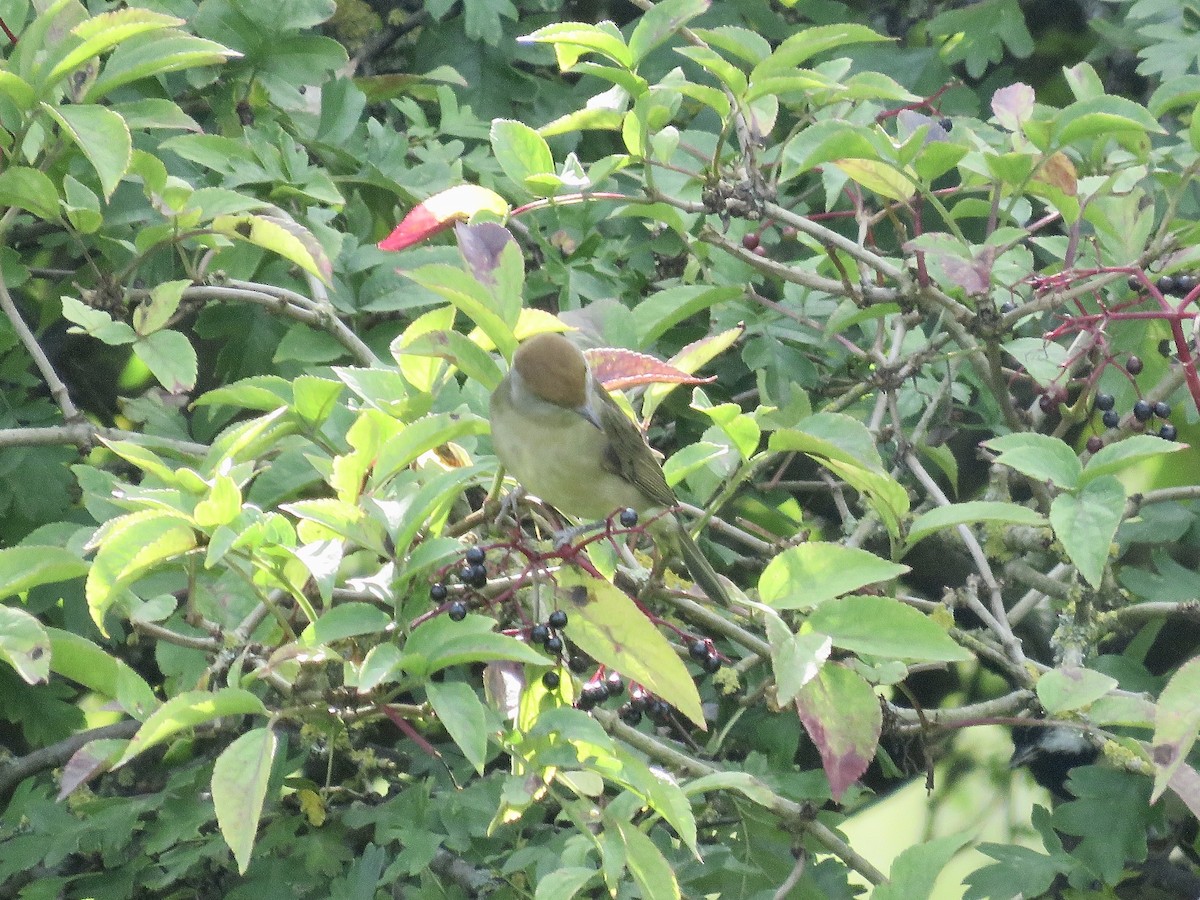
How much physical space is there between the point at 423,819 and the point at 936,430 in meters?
Answer: 1.71

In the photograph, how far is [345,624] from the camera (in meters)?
1.63

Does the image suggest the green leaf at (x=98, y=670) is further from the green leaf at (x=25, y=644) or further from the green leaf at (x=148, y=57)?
the green leaf at (x=148, y=57)

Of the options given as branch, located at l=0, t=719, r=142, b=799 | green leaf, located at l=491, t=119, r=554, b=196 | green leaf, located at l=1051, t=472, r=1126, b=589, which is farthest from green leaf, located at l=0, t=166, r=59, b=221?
green leaf, located at l=1051, t=472, r=1126, b=589

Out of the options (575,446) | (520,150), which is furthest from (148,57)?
(575,446)

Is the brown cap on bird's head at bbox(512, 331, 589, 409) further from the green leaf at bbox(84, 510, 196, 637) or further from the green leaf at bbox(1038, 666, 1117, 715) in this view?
the green leaf at bbox(1038, 666, 1117, 715)

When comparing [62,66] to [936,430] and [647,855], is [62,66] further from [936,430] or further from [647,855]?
[936,430]

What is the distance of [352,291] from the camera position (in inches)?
114

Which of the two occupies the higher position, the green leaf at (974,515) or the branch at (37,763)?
the green leaf at (974,515)

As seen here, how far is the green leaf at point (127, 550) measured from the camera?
162 centimetres

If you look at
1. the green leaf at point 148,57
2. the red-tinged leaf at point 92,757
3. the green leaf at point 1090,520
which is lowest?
the red-tinged leaf at point 92,757

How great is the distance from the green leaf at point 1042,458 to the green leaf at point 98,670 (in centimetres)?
126

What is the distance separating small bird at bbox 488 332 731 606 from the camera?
2.16 metres

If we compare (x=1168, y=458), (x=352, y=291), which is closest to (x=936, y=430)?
(x=1168, y=458)

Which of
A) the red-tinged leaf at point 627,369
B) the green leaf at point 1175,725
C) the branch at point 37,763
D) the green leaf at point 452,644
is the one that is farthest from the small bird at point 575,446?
the branch at point 37,763
